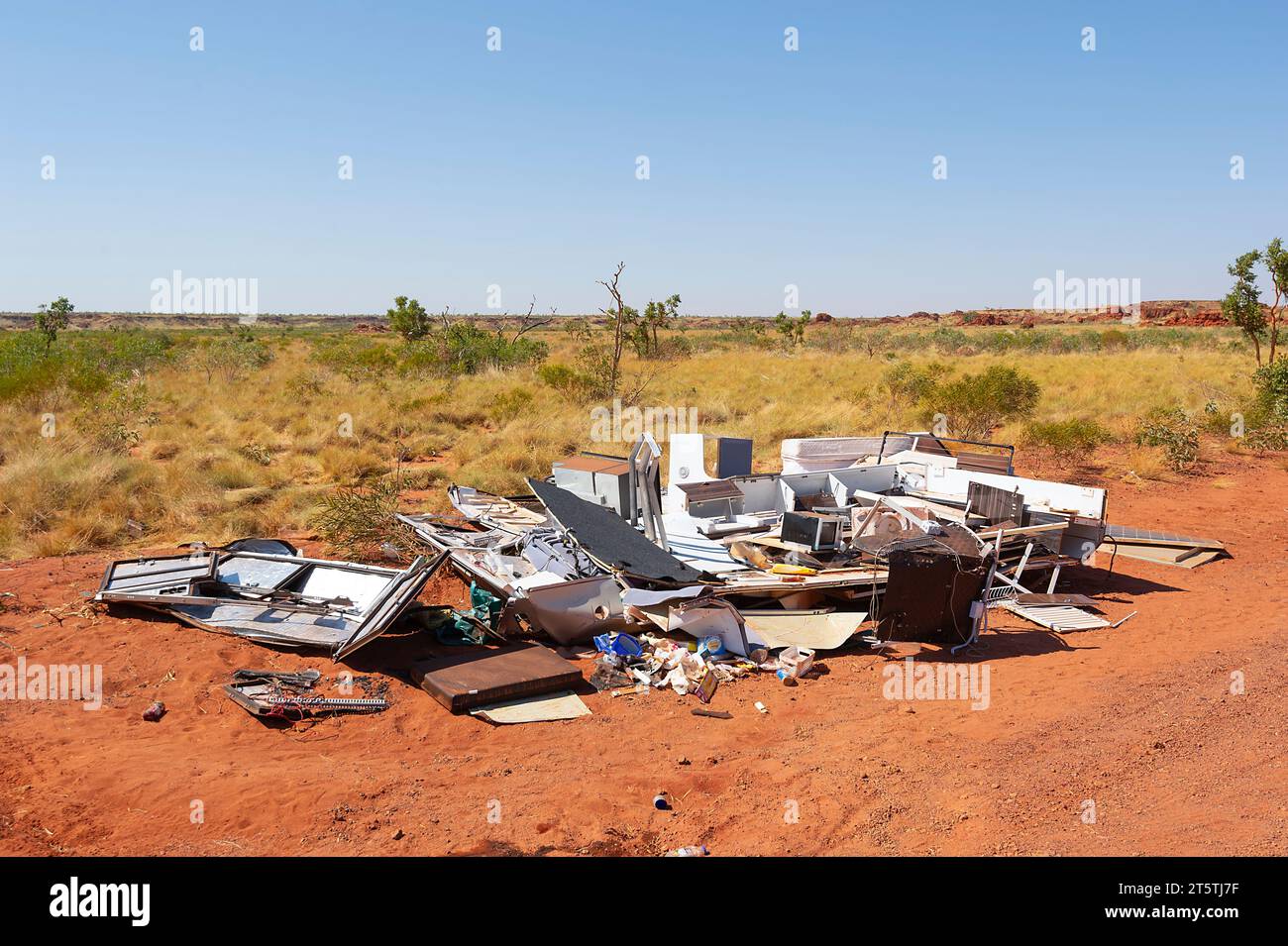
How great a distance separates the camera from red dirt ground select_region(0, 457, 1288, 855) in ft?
14.6

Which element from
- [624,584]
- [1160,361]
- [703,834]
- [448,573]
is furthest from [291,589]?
[1160,361]

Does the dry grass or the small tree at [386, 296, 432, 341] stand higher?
the small tree at [386, 296, 432, 341]

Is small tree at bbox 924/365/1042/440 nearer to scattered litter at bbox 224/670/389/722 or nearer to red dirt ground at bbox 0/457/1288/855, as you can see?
red dirt ground at bbox 0/457/1288/855

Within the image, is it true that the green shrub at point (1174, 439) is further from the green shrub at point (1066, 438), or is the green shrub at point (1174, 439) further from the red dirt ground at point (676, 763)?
the red dirt ground at point (676, 763)

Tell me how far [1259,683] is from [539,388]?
17425 mm

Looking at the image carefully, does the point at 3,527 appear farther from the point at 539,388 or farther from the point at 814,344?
the point at 814,344

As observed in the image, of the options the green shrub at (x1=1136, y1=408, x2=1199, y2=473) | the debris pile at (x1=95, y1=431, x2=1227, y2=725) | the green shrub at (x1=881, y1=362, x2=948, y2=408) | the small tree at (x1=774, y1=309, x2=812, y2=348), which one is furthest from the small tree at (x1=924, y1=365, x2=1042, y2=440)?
the small tree at (x1=774, y1=309, x2=812, y2=348)

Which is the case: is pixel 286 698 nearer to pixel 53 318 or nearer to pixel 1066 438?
pixel 1066 438

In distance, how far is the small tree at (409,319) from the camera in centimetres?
3875

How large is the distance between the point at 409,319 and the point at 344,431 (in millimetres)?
23417

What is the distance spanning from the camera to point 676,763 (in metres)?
5.52

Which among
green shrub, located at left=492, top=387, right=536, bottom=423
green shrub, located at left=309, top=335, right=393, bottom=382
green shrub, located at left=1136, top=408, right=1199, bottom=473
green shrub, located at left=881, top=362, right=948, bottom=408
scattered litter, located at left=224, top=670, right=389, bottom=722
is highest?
green shrub, located at left=309, top=335, right=393, bottom=382

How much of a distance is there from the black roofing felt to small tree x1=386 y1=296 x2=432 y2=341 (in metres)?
31.6

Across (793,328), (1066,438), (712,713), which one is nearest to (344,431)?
(712,713)
